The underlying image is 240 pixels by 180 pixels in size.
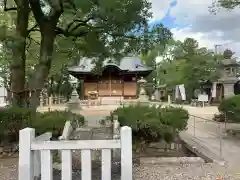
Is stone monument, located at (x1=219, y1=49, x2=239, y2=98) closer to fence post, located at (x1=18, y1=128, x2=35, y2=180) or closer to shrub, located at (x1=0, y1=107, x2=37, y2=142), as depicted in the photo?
shrub, located at (x1=0, y1=107, x2=37, y2=142)

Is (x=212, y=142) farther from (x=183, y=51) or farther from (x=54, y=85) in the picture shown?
(x=54, y=85)

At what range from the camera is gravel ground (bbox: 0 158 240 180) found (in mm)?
6051

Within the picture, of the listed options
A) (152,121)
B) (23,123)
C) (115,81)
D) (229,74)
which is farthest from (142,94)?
(152,121)

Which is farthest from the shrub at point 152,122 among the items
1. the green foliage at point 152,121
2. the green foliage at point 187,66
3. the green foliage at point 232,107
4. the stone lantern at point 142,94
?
the green foliage at point 187,66

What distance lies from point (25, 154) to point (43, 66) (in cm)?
712

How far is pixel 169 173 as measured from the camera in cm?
645

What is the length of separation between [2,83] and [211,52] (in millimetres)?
23521

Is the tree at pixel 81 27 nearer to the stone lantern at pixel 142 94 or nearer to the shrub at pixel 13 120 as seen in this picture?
the shrub at pixel 13 120

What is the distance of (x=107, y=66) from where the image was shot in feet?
127

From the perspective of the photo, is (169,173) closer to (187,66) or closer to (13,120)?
(13,120)

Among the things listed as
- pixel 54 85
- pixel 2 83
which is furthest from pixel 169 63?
pixel 2 83

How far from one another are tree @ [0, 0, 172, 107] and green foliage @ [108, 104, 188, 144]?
3267 millimetres

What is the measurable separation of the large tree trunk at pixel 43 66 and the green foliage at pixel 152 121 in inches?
136

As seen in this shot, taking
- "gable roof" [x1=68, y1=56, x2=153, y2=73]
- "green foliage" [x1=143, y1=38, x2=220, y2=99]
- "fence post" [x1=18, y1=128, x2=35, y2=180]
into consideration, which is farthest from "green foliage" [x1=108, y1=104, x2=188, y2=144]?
"gable roof" [x1=68, y1=56, x2=153, y2=73]
